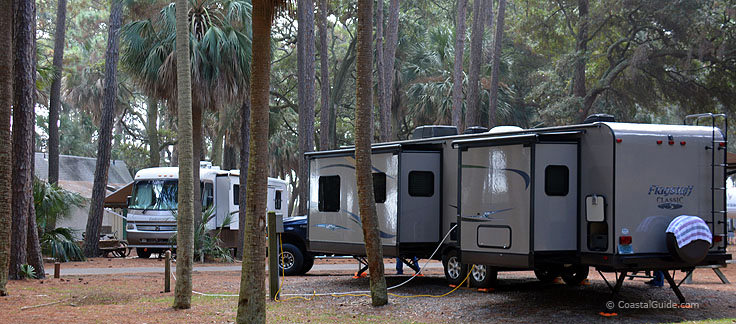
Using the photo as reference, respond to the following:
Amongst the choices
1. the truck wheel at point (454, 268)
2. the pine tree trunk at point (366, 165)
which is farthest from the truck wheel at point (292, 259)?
the pine tree trunk at point (366, 165)

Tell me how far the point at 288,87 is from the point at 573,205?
99.9ft

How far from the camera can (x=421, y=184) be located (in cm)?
1417

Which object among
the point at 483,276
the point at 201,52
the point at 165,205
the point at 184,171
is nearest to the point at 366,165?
the point at 184,171

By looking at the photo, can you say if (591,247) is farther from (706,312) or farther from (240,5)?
(240,5)

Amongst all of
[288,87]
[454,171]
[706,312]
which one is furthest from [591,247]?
[288,87]

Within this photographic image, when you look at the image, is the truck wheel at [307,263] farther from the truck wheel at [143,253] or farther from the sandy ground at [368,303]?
the truck wheel at [143,253]

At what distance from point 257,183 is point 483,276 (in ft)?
18.6

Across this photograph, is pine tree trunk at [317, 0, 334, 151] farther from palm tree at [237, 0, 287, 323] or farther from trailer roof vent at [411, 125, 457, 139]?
palm tree at [237, 0, 287, 323]

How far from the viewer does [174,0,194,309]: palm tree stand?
38.4 ft

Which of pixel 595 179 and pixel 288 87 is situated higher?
pixel 288 87

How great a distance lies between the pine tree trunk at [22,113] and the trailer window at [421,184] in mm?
7554

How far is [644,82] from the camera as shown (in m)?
27.0

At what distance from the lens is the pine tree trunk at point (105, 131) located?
23484 millimetres

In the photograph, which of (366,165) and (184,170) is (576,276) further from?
(184,170)
